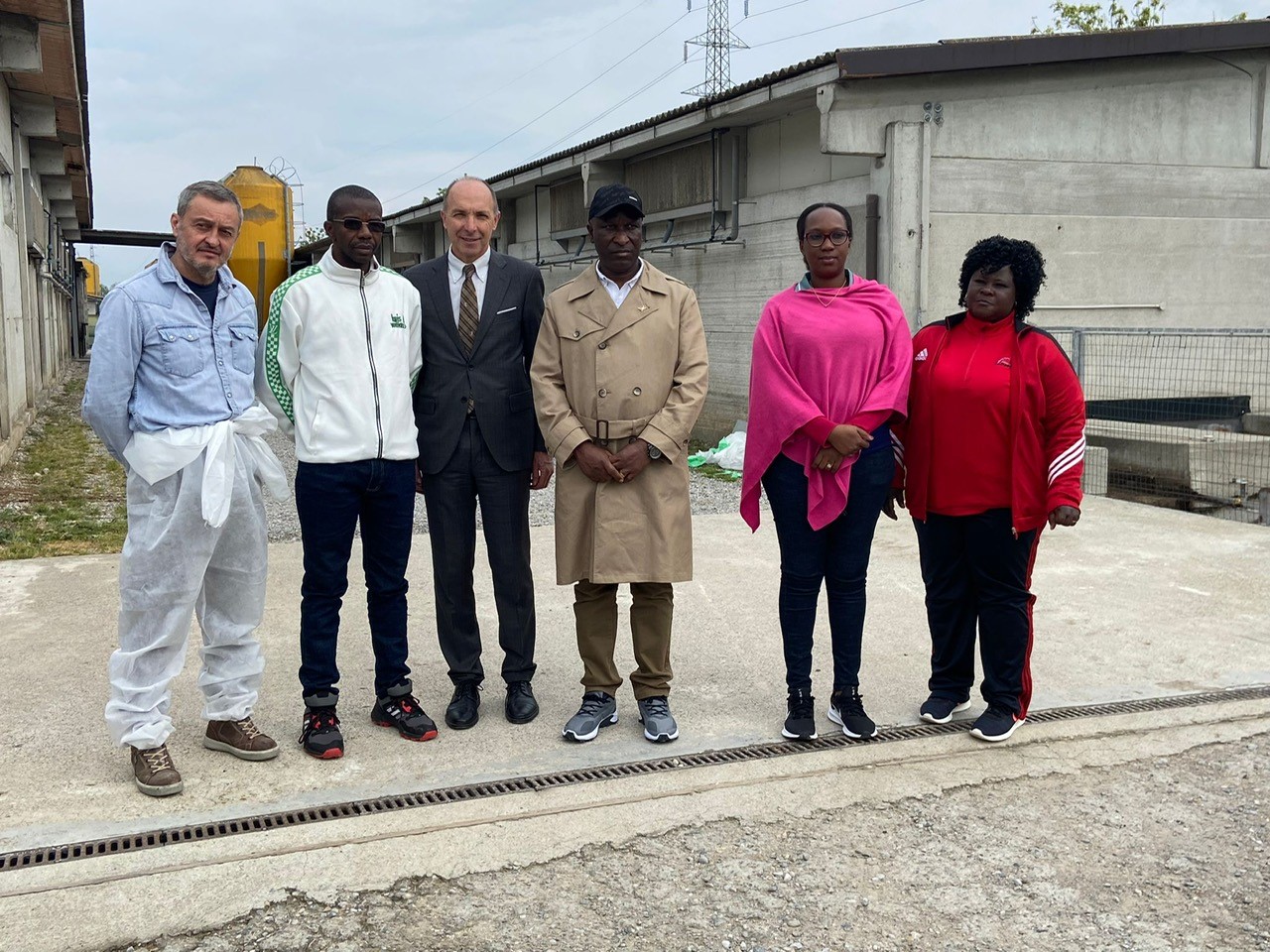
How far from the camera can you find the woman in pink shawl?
390 cm

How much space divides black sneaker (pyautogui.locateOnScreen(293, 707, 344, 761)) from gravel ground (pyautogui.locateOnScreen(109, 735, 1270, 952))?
3.14 ft

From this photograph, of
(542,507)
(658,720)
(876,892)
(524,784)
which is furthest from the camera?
(542,507)

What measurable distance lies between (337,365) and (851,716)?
220 centimetres

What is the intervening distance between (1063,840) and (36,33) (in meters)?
12.1

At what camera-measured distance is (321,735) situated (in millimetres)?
3889

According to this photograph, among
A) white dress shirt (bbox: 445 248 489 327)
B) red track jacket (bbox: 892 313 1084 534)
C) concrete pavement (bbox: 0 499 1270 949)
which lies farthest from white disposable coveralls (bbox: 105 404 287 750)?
red track jacket (bbox: 892 313 1084 534)

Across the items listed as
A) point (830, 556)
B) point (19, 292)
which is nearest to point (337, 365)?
point (830, 556)

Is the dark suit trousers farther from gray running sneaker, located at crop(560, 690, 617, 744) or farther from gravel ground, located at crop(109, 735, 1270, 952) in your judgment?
gravel ground, located at crop(109, 735, 1270, 952)

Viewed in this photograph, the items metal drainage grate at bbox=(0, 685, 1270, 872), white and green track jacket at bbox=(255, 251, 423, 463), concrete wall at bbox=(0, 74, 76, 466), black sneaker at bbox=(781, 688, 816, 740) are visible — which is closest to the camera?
metal drainage grate at bbox=(0, 685, 1270, 872)

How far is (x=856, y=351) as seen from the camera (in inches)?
154

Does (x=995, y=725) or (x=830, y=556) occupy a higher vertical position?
(x=830, y=556)

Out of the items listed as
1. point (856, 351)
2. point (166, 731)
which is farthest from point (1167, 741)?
point (166, 731)

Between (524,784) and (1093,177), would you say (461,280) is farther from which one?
(1093,177)

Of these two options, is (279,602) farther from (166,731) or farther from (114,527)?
(114,527)
